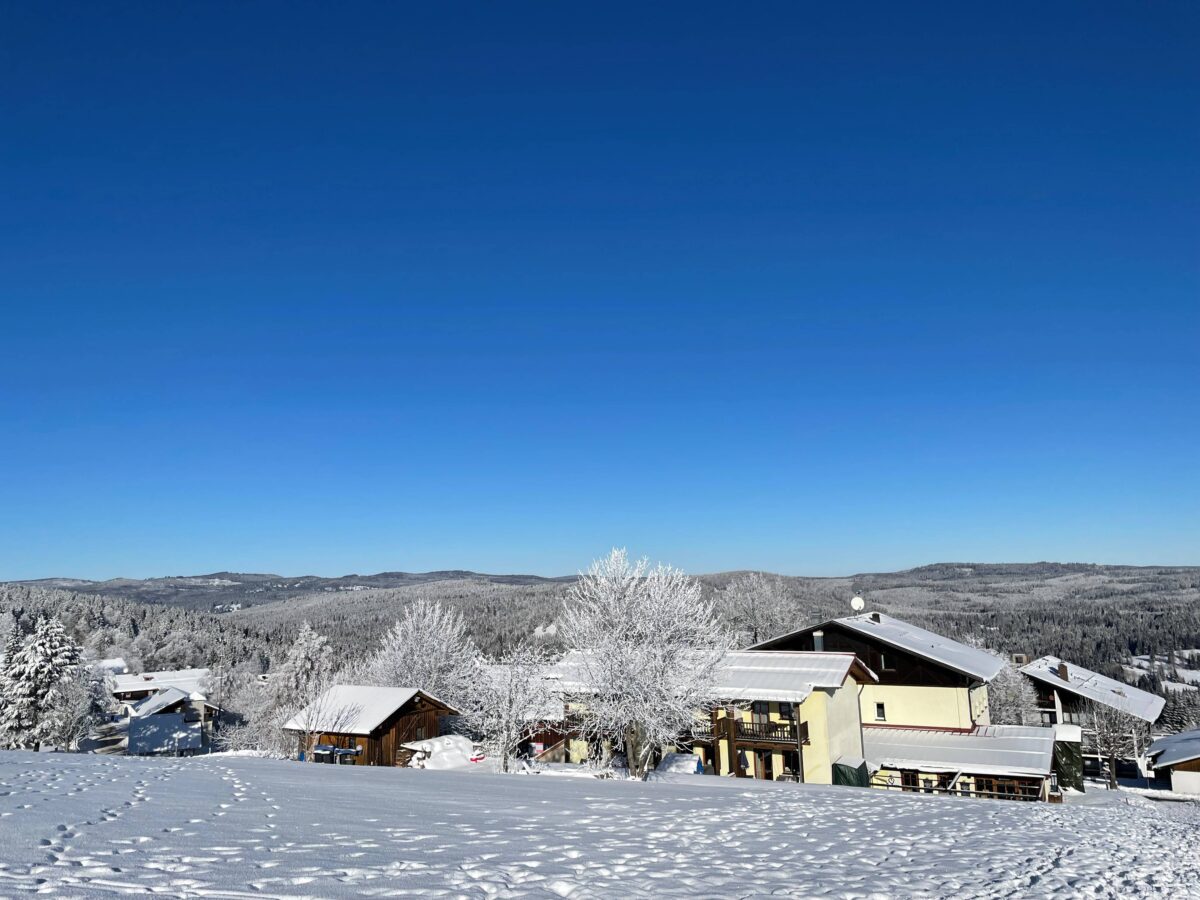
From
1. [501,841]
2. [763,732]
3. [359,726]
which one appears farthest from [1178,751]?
[501,841]

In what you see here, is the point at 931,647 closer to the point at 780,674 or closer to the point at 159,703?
the point at 780,674

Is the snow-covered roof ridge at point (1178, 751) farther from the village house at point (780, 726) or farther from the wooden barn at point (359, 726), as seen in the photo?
the wooden barn at point (359, 726)

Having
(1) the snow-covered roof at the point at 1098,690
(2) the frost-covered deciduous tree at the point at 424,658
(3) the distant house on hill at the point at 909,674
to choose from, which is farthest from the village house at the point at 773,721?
(1) the snow-covered roof at the point at 1098,690

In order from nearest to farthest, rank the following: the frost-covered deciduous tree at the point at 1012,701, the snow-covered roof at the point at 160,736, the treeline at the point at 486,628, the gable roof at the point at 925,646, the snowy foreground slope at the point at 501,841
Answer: the snowy foreground slope at the point at 501,841, the gable roof at the point at 925,646, the frost-covered deciduous tree at the point at 1012,701, the snow-covered roof at the point at 160,736, the treeline at the point at 486,628

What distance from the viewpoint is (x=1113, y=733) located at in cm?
4634

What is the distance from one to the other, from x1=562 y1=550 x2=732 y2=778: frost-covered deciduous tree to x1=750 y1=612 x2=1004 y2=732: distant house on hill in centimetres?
1163

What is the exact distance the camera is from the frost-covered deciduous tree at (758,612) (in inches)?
2386

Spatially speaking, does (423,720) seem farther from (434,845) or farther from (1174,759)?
(1174,759)

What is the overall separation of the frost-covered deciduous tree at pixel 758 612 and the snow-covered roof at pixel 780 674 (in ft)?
84.9

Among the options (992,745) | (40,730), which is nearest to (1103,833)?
(992,745)

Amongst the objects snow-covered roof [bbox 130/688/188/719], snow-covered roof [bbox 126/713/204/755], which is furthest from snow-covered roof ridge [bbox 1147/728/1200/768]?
snow-covered roof [bbox 130/688/188/719]

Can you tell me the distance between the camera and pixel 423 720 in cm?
3922

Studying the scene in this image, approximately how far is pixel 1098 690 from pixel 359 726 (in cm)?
5174

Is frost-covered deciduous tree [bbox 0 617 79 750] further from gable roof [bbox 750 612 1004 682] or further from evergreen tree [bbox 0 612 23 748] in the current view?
gable roof [bbox 750 612 1004 682]
